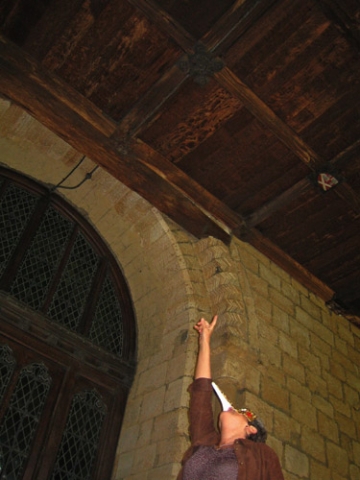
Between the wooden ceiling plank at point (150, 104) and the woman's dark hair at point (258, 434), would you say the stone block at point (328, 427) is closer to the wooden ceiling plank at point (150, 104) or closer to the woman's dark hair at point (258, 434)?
the woman's dark hair at point (258, 434)

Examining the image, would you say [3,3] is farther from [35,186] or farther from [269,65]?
[269,65]

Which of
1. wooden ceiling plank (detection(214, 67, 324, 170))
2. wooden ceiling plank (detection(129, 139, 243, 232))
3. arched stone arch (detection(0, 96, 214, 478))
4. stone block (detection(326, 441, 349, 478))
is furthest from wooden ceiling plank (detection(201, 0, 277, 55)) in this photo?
stone block (detection(326, 441, 349, 478))

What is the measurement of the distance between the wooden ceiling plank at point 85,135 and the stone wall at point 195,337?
0.15m

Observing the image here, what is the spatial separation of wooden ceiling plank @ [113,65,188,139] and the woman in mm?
1921

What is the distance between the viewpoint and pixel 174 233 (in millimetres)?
3838

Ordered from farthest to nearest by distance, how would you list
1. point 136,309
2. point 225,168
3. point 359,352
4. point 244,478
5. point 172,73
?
point 359,352 < point 136,309 < point 225,168 < point 172,73 < point 244,478

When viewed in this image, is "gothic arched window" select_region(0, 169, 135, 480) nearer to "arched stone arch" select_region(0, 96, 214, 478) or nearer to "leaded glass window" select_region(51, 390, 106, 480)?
"leaded glass window" select_region(51, 390, 106, 480)

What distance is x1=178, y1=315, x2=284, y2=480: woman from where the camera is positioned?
1638mm

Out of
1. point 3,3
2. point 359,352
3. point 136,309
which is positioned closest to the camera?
point 3,3

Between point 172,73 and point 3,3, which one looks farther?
point 172,73

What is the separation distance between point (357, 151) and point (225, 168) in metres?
1.03

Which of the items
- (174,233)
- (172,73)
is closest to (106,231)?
(174,233)

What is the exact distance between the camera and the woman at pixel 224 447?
1638 millimetres

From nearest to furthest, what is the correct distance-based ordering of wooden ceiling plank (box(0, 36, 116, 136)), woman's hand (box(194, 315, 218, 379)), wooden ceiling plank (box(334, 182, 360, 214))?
1. woman's hand (box(194, 315, 218, 379))
2. wooden ceiling plank (box(0, 36, 116, 136))
3. wooden ceiling plank (box(334, 182, 360, 214))
